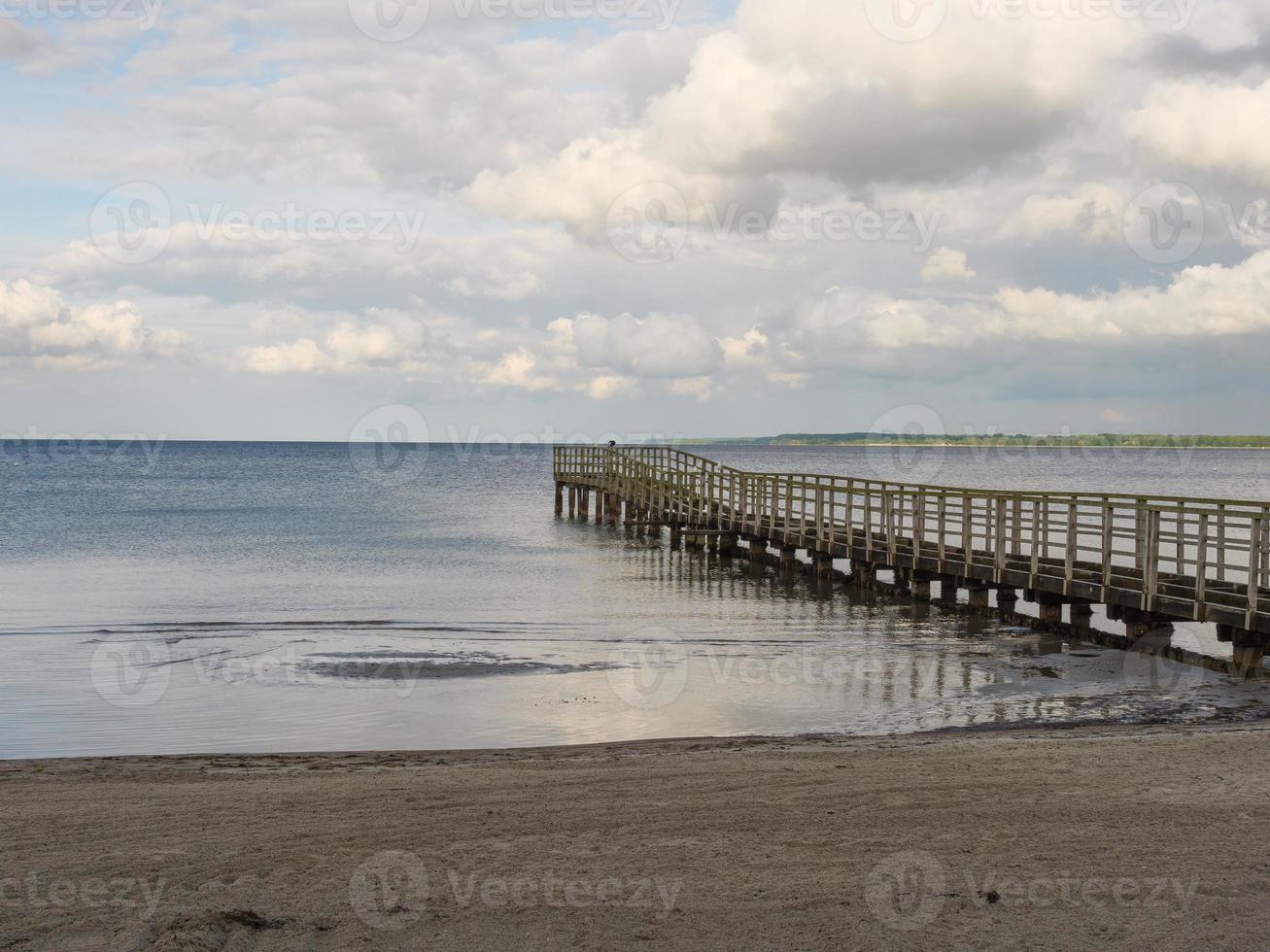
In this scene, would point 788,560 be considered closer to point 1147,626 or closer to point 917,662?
point 917,662

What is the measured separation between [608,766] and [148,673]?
28.3 feet

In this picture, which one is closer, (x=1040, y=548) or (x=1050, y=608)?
(x=1050, y=608)

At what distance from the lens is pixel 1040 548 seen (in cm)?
2452

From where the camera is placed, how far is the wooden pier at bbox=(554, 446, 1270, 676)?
582 inches

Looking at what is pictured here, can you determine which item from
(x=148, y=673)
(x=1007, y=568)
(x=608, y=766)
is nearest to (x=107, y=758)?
(x=608, y=766)

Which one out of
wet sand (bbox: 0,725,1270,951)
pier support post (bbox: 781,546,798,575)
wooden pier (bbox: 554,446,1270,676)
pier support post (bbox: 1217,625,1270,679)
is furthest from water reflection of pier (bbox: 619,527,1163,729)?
wet sand (bbox: 0,725,1270,951)

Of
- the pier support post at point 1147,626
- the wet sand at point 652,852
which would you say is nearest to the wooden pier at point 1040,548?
the pier support post at point 1147,626

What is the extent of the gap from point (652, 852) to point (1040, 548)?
1972 cm

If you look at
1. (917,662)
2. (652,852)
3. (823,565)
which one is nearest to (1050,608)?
(917,662)

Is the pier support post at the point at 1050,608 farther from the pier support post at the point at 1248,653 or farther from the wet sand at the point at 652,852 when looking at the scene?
the wet sand at the point at 652,852

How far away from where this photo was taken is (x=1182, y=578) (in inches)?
680

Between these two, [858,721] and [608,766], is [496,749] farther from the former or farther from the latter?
[858,721]

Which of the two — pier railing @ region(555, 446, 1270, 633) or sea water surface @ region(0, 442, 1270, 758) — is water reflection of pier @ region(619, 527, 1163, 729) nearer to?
sea water surface @ region(0, 442, 1270, 758)

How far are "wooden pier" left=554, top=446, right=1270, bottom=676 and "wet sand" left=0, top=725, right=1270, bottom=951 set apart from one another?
5.93 meters
